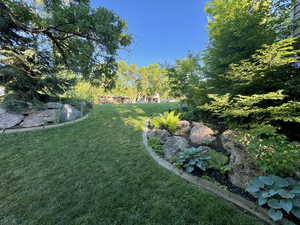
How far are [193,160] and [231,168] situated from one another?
61 centimetres

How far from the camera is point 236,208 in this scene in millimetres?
1445

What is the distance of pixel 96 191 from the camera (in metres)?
1.76

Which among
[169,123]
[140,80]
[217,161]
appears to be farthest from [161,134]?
[140,80]

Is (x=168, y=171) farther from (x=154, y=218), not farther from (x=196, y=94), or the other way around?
(x=196, y=94)

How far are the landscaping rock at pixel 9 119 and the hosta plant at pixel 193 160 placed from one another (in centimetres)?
570

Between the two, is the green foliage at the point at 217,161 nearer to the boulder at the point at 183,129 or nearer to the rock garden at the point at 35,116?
the boulder at the point at 183,129

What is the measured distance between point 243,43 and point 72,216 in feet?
14.6

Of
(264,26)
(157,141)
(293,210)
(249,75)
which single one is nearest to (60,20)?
(157,141)

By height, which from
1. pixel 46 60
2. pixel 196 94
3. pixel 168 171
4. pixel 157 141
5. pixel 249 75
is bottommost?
pixel 168 171

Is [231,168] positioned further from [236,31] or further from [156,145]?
[236,31]

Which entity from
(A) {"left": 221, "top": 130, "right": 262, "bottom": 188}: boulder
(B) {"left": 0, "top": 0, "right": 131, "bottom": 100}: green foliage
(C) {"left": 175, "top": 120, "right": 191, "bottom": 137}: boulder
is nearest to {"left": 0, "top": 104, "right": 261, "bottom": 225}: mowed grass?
(A) {"left": 221, "top": 130, "right": 262, "bottom": 188}: boulder

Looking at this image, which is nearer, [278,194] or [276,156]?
[278,194]

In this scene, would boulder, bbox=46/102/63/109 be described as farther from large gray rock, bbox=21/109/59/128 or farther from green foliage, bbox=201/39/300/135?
green foliage, bbox=201/39/300/135

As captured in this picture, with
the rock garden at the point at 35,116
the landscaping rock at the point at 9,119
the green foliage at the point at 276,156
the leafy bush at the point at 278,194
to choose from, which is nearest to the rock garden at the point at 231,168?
the leafy bush at the point at 278,194
